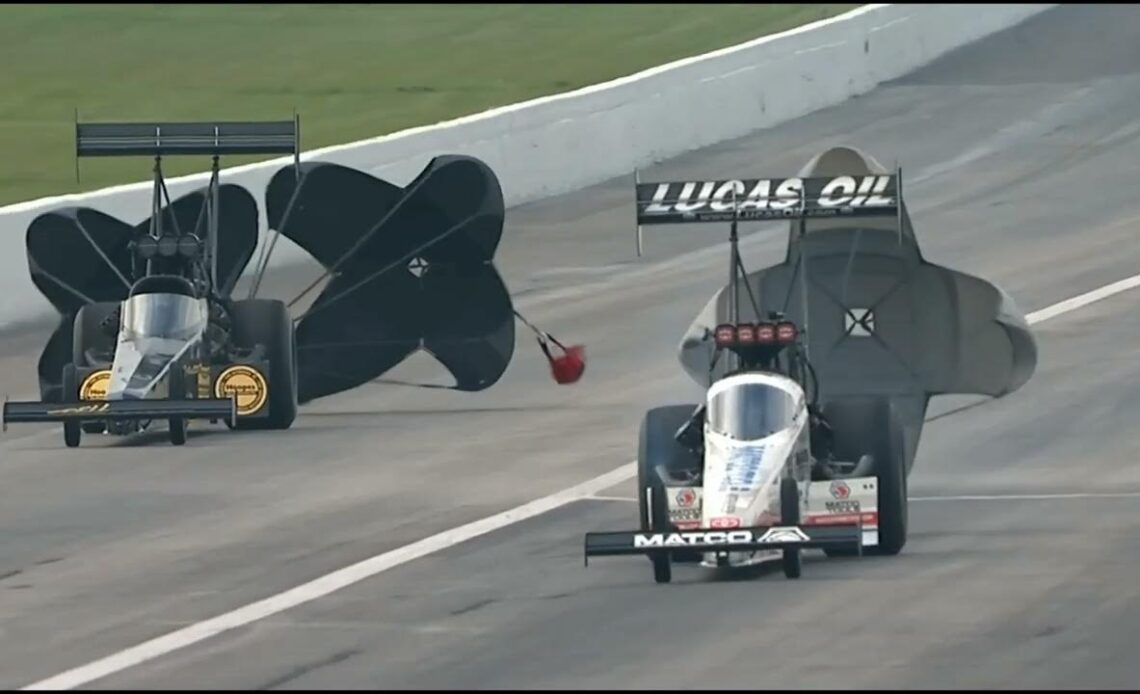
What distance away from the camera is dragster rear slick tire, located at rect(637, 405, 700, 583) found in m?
15.7

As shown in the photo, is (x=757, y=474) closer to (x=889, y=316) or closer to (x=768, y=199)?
(x=768, y=199)

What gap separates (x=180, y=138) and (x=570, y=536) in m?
7.08

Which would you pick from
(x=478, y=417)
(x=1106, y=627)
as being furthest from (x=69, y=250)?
(x=1106, y=627)

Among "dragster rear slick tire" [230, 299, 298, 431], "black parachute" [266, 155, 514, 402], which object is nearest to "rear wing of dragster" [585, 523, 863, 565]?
"dragster rear slick tire" [230, 299, 298, 431]

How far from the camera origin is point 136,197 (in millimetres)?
31406

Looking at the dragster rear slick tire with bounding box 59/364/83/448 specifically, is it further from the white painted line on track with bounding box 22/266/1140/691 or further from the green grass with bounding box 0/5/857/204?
the green grass with bounding box 0/5/857/204

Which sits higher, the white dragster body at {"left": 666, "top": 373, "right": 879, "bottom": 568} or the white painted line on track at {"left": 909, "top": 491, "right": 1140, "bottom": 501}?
the white dragster body at {"left": 666, "top": 373, "right": 879, "bottom": 568}

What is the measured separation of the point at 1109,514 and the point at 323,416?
800cm

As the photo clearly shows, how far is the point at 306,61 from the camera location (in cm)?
5081

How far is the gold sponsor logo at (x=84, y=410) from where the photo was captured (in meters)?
21.2

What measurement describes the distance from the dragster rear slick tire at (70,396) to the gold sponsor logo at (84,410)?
0.52 metres

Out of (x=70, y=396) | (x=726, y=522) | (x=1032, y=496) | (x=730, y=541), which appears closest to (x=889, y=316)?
(x=1032, y=496)

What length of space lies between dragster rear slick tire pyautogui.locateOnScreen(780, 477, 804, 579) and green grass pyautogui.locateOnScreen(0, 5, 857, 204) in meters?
20.8

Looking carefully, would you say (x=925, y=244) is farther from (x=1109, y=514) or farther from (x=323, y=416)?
(x=1109, y=514)
